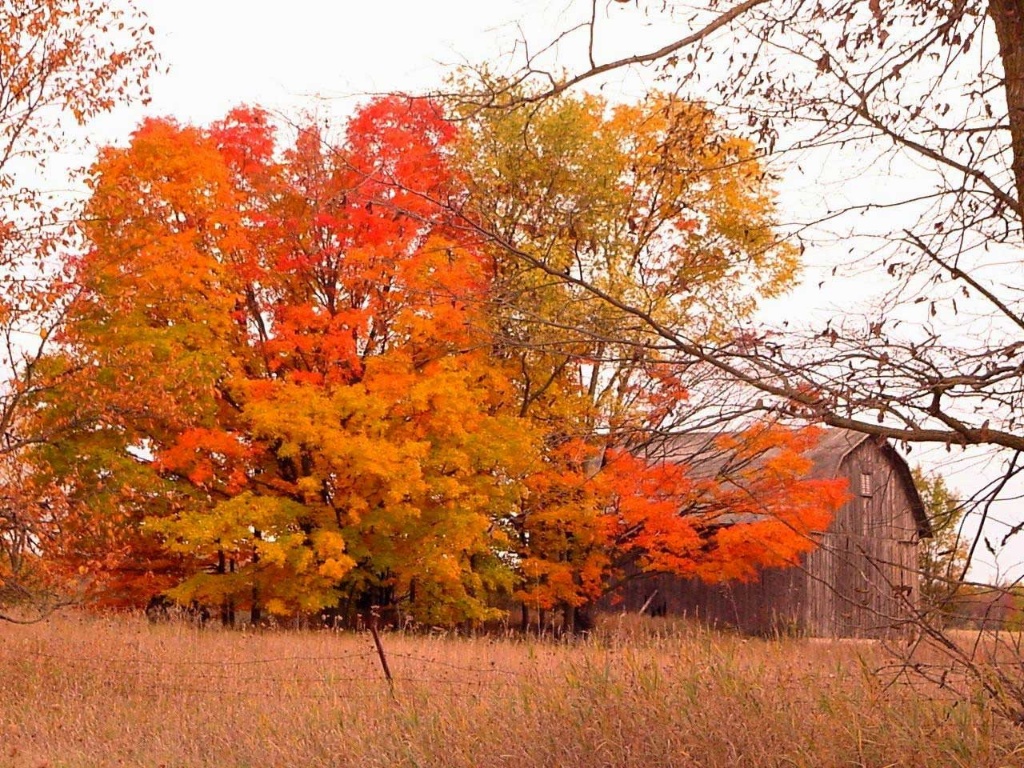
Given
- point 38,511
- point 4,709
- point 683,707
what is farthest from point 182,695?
point 683,707

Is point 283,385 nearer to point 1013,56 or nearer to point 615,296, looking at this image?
point 615,296

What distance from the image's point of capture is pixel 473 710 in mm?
8695

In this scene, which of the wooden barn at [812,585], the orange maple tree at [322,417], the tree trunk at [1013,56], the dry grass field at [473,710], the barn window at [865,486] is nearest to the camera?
the tree trunk at [1013,56]

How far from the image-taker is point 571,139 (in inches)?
818

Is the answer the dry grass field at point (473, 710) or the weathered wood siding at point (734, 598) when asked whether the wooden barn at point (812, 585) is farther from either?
the dry grass field at point (473, 710)

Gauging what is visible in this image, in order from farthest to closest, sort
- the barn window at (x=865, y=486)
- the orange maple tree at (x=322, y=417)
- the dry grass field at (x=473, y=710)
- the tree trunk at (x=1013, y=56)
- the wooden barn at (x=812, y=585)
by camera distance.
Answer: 1. the barn window at (x=865, y=486)
2. the wooden barn at (x=812, y=585)
3. the orange maple tree at (x=322, y=417)
4. the dry grass field at (x=473, y=710)
5. the tree trunk at (x=1013, y=56)

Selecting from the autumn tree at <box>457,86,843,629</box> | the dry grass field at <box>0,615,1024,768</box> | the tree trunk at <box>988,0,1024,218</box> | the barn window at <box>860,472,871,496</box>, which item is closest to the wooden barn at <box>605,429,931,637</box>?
the barn window at <box>860,472,871,496</box>

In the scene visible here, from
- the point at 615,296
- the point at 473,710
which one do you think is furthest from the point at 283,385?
the point at 473,710

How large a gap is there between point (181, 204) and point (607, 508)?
9.61 metres

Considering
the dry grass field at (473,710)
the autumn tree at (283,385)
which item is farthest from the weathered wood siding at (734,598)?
the dry grass field at (473,710)

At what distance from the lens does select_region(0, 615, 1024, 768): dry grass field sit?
20.3ft

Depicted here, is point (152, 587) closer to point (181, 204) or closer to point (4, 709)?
point (181, 204)

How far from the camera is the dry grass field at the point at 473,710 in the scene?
20.3ft

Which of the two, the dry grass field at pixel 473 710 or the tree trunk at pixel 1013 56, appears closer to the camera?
the tree trunk at pixel 1013 56
